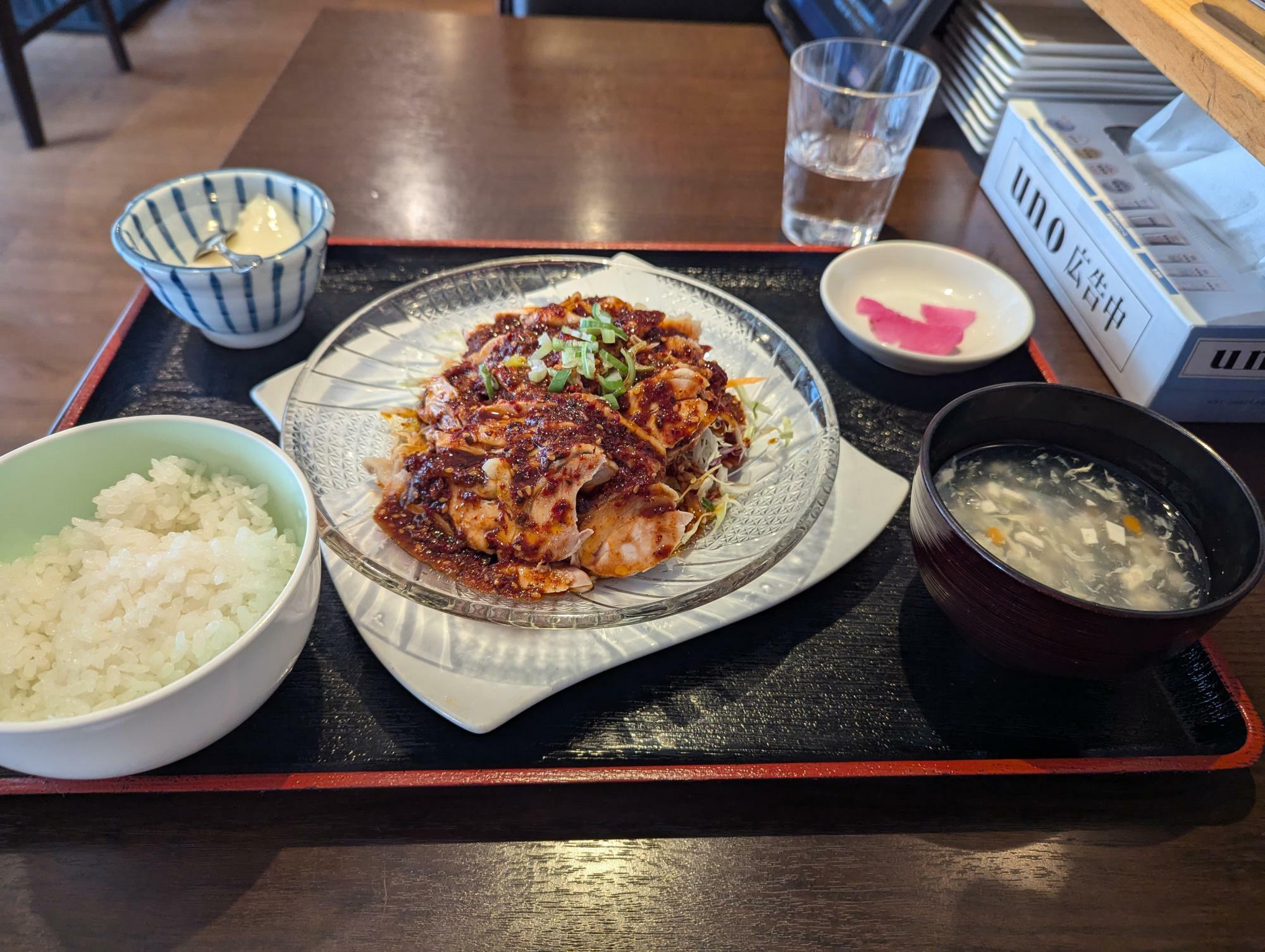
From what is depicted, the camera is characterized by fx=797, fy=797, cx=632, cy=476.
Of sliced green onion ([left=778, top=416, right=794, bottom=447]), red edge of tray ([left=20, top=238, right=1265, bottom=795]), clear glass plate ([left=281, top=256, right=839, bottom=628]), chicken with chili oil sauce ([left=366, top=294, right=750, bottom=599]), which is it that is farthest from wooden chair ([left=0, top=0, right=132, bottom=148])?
sliced green onion ([left=778, top=416, right=794, bottom=447])

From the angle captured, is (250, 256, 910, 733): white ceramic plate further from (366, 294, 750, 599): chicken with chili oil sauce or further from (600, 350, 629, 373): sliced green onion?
(600, 350, 629, 373): sliced green onion

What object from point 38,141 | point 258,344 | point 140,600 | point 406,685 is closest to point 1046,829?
point 406,685

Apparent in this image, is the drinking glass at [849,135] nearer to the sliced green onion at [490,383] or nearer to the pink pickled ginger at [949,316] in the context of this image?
the pink pickled ginger at [949,316]

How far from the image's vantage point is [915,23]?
7.27 feet

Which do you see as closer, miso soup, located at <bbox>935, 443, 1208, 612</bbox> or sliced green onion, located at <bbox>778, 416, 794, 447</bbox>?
miso soup, located at <bbox>935, 443, 1208, 612</bbox>

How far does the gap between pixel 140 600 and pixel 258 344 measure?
79 cm

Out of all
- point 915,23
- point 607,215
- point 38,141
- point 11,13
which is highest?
point 915,23

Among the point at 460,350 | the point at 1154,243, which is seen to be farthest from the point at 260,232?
the point at 1154,243

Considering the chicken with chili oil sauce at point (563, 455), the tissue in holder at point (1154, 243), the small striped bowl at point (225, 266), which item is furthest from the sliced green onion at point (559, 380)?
the tissue in holder at point (1154, 243)

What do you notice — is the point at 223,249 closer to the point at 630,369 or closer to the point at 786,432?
the point at 630,369

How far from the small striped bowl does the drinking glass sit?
45.1 inches

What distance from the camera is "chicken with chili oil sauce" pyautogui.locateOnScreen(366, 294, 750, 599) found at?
1.21 metres

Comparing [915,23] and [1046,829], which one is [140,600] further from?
[915,23]

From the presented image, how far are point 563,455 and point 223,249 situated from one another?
95cm
